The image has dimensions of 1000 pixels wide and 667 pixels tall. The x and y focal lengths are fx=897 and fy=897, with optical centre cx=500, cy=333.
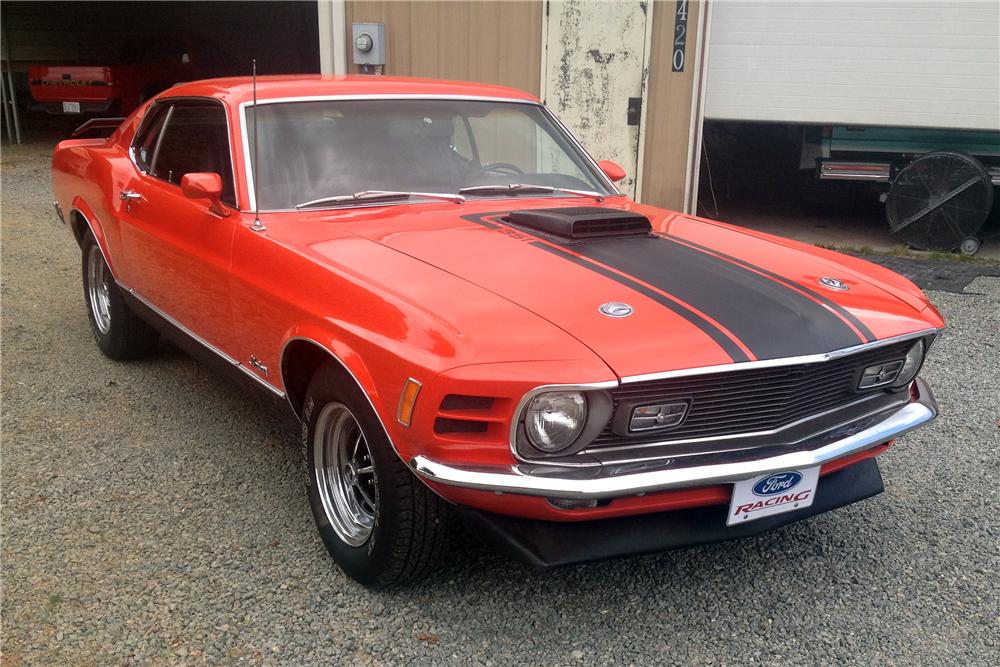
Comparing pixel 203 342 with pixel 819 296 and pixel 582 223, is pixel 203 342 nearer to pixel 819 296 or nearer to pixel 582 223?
pixel 582 223

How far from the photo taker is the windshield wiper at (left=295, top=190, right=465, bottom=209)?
3.33 metres

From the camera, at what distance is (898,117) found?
7.85 m

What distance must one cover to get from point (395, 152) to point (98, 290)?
7.83 feet

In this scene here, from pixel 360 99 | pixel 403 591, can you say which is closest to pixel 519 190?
pixel 360 99

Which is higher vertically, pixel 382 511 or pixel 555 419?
pixel 555 419

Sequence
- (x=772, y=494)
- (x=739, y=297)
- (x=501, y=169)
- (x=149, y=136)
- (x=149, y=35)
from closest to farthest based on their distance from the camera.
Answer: (x=772, y=494)
(x=739, y=297)
(x=501, y=169)
(x=149, y=136)
(x=149, y=35)

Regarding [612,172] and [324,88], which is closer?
[324,88]

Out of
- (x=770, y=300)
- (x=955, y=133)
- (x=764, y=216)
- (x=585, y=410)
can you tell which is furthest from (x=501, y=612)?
(x=764, y=216)

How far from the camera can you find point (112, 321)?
4.75 metres

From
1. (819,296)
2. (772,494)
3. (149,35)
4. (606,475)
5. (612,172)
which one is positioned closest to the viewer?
(606,475)

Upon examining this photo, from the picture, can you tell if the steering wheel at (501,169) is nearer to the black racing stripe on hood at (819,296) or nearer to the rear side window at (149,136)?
the black racing stripe on hood at (819,296)

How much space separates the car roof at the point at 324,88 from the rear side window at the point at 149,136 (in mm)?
280

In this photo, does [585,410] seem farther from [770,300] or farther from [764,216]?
[764,216]

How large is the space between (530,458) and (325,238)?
118 centimetres
